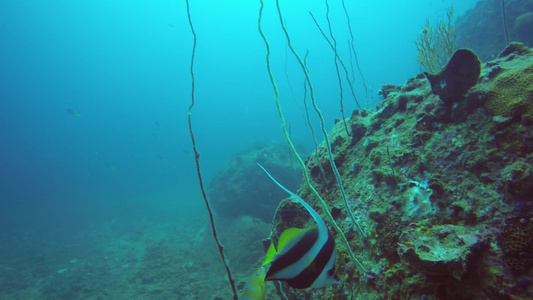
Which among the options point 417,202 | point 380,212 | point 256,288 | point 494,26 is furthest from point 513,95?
point 494,26

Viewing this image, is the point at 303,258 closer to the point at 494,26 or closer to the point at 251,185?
the point at 251,185

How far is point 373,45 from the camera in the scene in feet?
346

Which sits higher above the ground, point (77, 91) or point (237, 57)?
point (237, 57)

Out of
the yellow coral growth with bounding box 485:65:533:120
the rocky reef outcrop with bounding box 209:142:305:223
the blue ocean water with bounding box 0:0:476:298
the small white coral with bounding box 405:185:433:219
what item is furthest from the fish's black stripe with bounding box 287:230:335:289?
the blue ocean water with bounding box 0:0:476:298

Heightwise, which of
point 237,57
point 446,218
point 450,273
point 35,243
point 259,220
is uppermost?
point 237,57

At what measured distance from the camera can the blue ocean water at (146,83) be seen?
7494cm

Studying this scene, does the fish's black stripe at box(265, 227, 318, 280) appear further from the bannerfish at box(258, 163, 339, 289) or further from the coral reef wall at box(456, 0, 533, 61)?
the coral reef wall at box(456, 0, 533, 61)

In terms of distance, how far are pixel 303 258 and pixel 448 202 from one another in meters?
1.50

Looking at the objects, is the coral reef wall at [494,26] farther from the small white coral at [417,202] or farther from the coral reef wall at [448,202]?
the small white coral at [417,202]

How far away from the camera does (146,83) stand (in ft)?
412

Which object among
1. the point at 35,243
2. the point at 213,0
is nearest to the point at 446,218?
the point at 35,243

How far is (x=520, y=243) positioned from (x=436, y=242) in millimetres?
392

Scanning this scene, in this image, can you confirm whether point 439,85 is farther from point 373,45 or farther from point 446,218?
point 373,45

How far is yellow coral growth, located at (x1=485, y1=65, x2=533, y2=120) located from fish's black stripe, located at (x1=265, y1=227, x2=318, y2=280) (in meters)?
2.02
